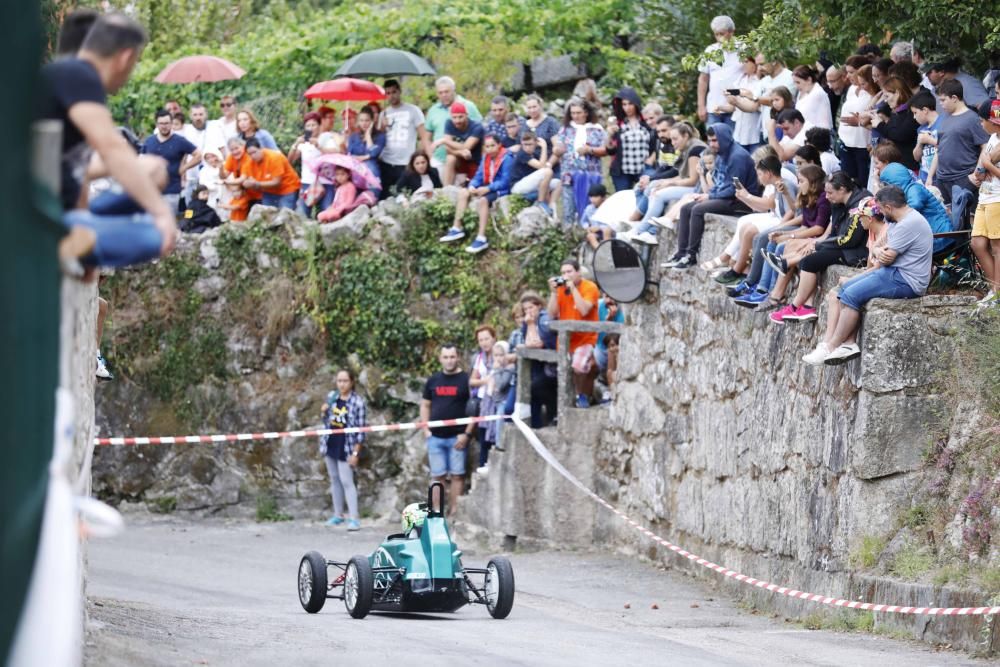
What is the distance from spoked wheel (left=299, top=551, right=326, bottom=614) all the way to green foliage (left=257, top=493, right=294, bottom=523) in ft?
25.8

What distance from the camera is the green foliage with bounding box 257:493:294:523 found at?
21.2m

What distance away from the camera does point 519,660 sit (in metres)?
A: 9.98

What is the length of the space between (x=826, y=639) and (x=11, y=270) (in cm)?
883

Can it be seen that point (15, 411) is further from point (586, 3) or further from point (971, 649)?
point (586, 3)

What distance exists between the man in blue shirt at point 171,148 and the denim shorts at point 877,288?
1126 centimetres

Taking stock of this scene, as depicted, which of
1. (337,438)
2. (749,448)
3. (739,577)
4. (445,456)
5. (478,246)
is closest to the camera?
(739,577)

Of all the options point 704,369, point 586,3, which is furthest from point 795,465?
point 586,3

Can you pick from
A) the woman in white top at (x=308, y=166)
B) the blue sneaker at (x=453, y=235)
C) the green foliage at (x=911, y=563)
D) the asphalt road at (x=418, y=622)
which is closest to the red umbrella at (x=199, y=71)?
the woman in white top at (x=308, y=166)

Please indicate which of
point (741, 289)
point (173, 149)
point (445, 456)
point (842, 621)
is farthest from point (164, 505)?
point (842, 621)

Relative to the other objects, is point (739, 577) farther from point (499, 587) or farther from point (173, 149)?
point (173, 149)

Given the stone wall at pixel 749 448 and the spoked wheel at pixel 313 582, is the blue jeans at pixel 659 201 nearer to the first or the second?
the stone wall at pixel 749 448

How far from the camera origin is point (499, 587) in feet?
41.1

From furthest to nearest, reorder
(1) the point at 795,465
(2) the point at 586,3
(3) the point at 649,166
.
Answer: (2) the point at 586,3, (3) the point at 649,166, (1) the point at 795,465

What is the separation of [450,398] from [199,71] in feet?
23.3
